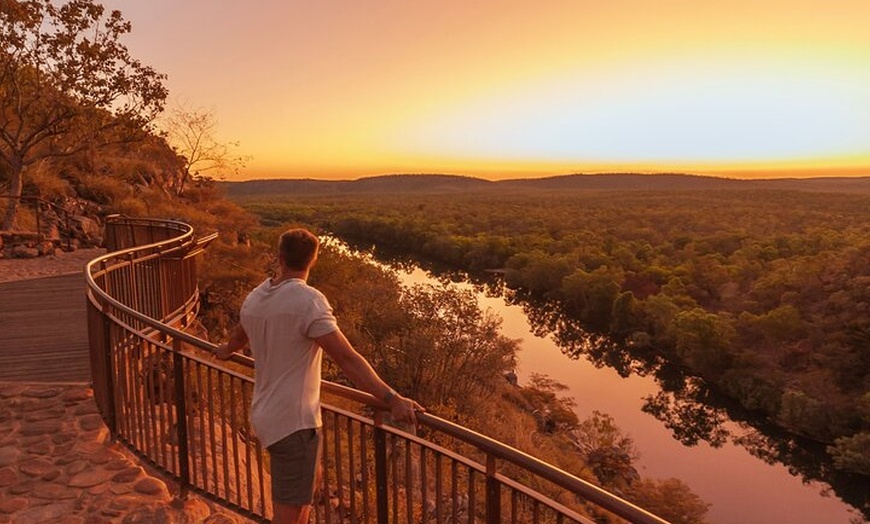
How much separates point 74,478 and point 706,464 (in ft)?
93.5

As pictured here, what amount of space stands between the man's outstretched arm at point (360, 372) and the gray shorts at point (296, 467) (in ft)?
1.75

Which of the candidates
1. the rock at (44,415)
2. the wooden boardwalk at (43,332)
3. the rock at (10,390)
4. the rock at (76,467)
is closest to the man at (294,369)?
the rock at (76,467)

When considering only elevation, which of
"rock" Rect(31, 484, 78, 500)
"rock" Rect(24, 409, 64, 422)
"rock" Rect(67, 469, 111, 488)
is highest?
"rock" Rect(24, 409, 64, 422)

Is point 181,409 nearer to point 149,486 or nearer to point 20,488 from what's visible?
point 149,486

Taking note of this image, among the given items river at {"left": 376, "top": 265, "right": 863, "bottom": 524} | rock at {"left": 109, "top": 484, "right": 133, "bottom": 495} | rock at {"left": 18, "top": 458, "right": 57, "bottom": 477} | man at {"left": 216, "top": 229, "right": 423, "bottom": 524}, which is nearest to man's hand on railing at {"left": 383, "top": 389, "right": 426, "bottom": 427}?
man at {"left": 216, "top": 229, "right": 423, "bottom": 524}

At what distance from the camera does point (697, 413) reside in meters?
32.2

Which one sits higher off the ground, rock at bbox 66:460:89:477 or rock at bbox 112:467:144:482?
rock at bbox 66:460:89:477

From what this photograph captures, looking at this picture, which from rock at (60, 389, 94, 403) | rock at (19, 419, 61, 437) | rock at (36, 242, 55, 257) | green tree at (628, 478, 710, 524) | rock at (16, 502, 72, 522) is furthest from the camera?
green tree at (628, 478, 710, 524)

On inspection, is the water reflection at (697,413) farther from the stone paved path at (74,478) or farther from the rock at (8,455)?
the rock at (8,455)

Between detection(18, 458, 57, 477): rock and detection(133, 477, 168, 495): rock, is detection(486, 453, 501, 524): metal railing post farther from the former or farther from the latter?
detection(18, 458, 57, 477): rock

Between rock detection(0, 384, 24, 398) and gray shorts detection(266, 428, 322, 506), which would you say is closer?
gray shorts detection(266, 428, 322, 506)

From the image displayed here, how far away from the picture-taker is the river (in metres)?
24.5

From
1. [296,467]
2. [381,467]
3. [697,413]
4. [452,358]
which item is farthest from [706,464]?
[296,467]

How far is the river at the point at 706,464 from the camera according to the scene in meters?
24.5
